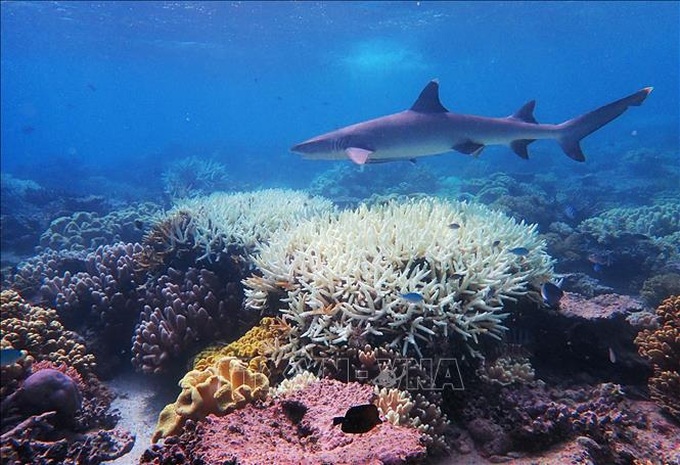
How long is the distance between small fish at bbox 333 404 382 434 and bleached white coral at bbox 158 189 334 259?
3493mm

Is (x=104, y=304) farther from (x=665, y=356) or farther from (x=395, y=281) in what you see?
(x=665, y=356)

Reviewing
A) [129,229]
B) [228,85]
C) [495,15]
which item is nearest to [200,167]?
[129,229]

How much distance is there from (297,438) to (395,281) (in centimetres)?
182

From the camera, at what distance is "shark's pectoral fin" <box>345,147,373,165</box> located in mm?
5963

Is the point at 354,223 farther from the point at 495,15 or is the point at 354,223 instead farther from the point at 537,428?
the point at 495,15

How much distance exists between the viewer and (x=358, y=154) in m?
6.20

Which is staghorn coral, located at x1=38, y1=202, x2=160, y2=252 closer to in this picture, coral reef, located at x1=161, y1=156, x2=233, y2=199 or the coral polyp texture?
coral reef, located at x1=161, y1=156, x2=233, y2=199

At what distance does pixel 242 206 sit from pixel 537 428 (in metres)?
Answer: 5.92

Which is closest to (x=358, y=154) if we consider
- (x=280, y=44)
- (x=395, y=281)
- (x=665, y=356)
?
(x=395, y=281)

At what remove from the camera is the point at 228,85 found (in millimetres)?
72750

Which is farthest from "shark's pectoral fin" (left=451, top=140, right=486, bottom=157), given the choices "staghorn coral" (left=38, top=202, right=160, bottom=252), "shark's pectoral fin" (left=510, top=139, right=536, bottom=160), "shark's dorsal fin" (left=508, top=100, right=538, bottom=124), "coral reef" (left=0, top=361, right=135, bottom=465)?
"staghorn coral" (left=38, top=202, right=160, bottom=252)

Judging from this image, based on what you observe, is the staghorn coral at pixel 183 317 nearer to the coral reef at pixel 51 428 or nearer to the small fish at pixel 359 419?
the coral reef at pixel 51 428

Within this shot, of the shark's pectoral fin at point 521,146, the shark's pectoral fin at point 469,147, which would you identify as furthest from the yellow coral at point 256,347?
the shark's pectoral fin at point 521,146

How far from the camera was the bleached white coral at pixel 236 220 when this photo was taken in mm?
6484
